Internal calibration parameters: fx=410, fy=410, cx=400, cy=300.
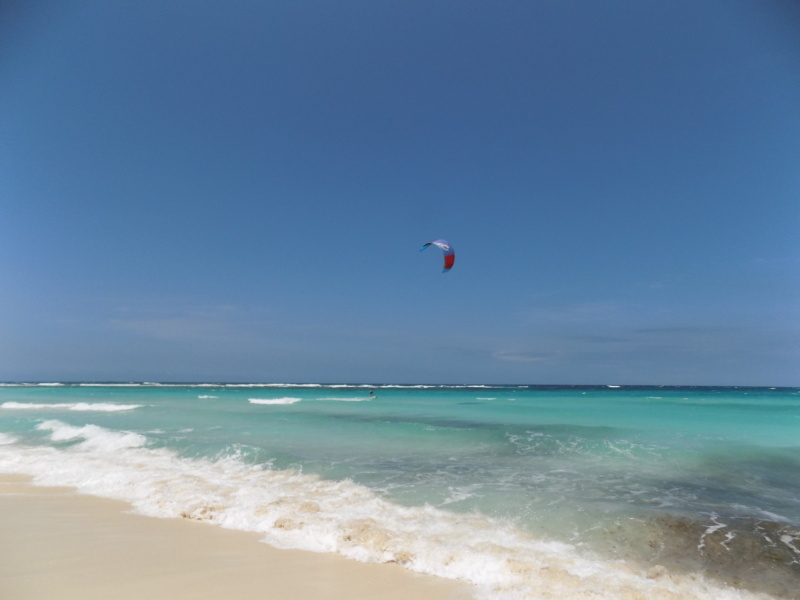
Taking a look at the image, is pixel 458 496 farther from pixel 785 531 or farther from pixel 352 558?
pixel 785 531

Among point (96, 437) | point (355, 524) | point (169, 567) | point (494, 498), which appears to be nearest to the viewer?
point (169, 567)

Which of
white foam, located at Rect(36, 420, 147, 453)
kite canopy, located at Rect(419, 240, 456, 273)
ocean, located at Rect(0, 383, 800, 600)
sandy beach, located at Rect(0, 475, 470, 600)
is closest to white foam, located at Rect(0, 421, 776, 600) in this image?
ocean, located at Rect(0, 383, 800, 600)

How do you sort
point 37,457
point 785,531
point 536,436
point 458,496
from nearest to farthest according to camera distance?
point 785,531
point 458,496
point 37,457
point 536,436

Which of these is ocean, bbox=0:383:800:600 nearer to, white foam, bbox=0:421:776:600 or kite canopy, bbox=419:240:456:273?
white foam, bbox=0:421:776:600

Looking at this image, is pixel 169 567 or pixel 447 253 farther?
pixel 447 253

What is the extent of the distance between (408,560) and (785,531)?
5894 millimetres

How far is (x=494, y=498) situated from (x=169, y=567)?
17.5 ft

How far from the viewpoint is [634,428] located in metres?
18.8

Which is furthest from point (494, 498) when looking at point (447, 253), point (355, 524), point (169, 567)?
point (447, 253)

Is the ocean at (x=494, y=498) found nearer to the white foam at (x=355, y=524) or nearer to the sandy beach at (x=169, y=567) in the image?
the white foam at (x=355, y=524)

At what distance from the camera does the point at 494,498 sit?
301 inches

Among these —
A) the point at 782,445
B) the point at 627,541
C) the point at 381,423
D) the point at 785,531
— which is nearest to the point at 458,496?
the point at 627,541

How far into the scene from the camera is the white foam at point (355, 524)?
451 cm

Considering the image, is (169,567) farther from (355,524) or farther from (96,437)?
(96,437)
